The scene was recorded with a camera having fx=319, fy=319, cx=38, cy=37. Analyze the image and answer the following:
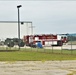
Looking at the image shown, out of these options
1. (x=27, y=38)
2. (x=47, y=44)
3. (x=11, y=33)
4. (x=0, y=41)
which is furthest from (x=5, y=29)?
(x=47, y=44)

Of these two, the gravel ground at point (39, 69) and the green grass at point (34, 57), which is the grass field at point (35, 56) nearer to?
the green grass at point (34, 57)

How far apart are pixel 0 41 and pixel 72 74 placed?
7191 centimetres

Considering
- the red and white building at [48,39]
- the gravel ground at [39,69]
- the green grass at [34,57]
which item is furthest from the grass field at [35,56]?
the red and white building at [48,39]

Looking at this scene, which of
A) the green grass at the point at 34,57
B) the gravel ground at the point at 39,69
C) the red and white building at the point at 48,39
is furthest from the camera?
the red and white building at the point at 48,39

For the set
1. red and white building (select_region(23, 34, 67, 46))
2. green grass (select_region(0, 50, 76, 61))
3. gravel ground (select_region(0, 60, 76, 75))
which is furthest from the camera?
red and white building (select_region(23, 34, 67, 46))

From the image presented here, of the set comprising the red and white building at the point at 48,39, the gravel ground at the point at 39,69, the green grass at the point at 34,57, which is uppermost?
the red and white building at the point at 48,39

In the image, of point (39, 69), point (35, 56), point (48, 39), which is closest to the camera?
point (39, 69)

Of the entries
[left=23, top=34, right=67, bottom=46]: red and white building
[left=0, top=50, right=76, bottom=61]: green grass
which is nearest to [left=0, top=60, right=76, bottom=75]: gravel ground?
[left=0, top=50, right=76, bottom=61]: green grass

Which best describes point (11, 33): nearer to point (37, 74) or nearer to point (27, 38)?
point (27, 38)

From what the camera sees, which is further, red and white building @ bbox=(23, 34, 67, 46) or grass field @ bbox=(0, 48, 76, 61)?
red and white building @ bbox=(23, 34, 67, 46)

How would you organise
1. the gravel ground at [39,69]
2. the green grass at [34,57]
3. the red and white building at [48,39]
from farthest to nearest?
1. the red and white building at [48,39]
2. the green grass at [34,57]
3. the gravel ground at [39,69]

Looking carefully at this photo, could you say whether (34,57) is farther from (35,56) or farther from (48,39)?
(48,39)

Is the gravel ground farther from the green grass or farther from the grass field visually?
the grass field

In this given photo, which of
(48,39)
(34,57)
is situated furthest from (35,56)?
(48,39)
